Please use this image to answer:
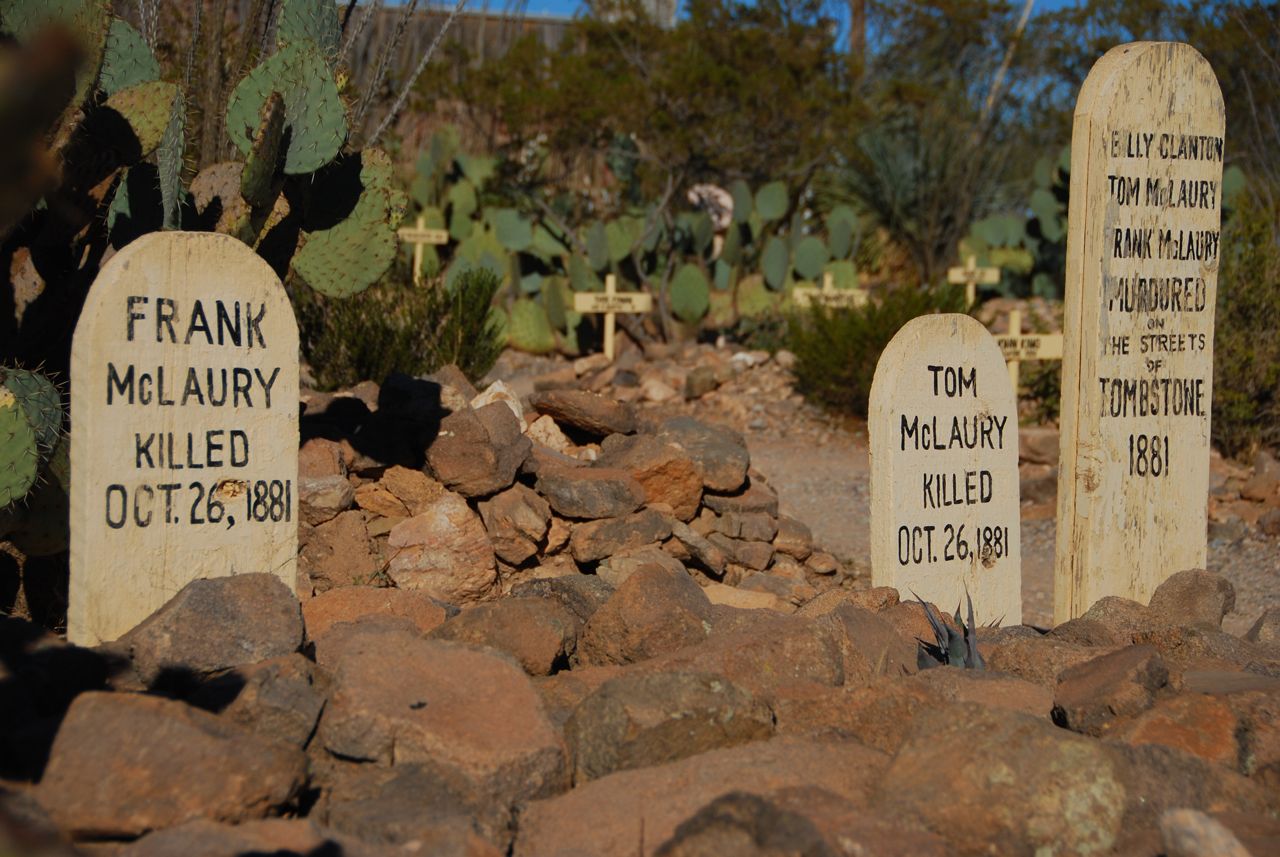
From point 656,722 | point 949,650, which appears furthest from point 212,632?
point 949,650

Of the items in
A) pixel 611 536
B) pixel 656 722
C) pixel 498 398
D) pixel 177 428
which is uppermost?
pixel 177 428

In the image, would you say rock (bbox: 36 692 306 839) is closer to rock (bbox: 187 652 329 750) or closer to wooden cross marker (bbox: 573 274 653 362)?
rock (bbox: 187 652 329 750)

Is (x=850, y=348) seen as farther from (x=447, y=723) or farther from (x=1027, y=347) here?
(x=447, y=723)

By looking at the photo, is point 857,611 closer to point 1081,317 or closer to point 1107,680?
point 1107,680

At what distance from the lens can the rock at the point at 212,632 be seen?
10.0 feet

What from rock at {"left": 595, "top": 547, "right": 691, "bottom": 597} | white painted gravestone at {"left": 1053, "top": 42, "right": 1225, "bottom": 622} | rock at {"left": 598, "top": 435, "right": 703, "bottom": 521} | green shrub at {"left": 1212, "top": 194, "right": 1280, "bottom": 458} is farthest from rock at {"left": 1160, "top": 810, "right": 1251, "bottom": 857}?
green shrub at {"left": 1212, "top": 194, "right": 1280, "bottom": 458}

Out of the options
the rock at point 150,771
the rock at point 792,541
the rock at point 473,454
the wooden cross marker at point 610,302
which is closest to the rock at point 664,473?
the rock at point 792,541

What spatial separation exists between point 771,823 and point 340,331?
6.13 meters

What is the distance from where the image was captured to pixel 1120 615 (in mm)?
4531

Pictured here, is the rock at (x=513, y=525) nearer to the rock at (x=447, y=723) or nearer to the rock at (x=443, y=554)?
the rock at (x=443, y=554)

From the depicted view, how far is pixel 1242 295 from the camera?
32.2 ft

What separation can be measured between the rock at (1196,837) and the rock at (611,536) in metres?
3.44

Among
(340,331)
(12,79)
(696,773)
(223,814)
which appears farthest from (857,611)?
(340,331)

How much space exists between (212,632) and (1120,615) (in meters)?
2.92
